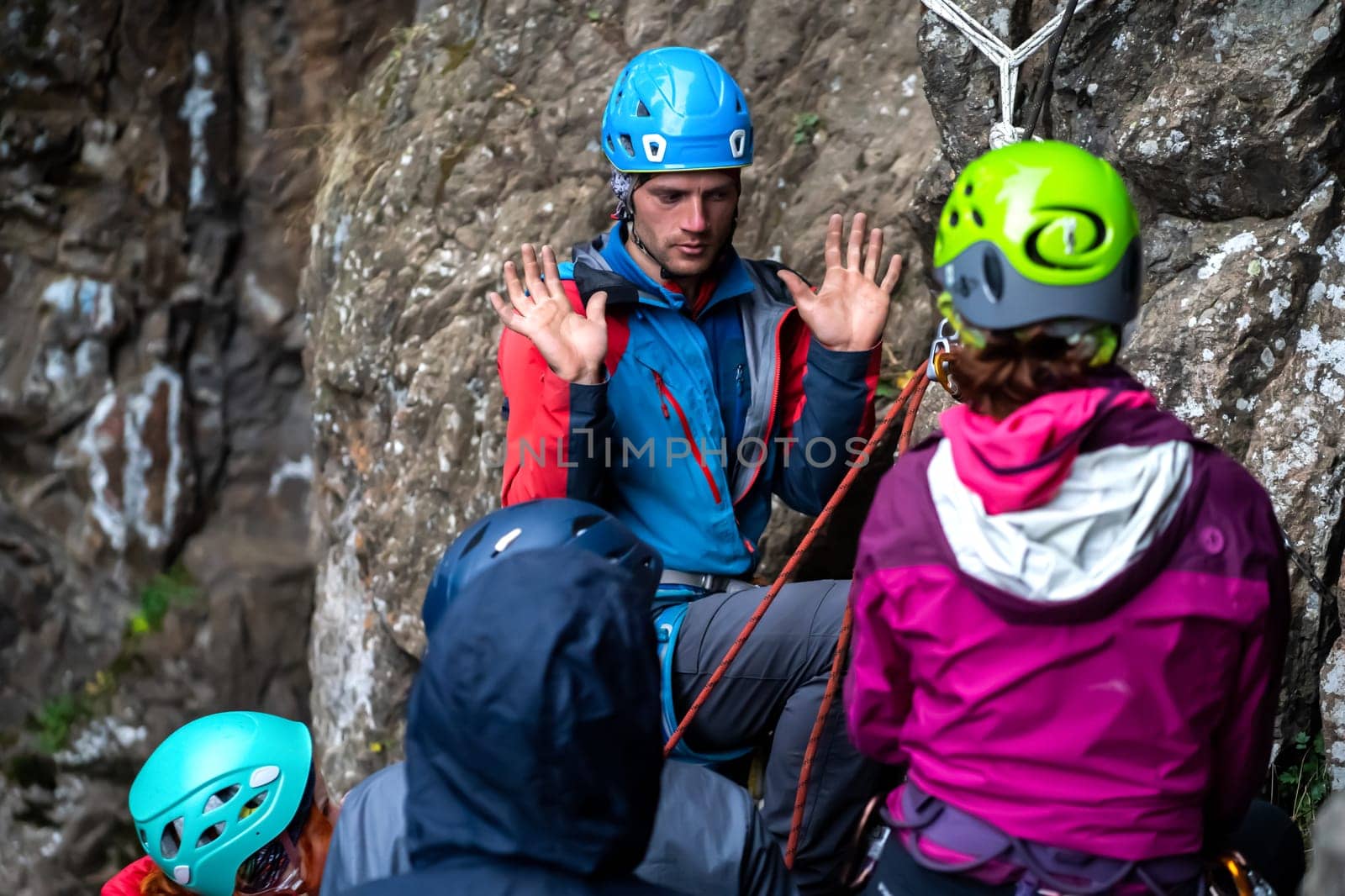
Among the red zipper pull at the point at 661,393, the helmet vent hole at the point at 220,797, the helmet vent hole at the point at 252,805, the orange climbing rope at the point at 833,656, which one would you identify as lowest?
the helmet vent hole at the point at 252,805

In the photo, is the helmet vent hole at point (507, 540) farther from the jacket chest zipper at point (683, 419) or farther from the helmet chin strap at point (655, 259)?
the helmet chin strap at point (655, 259)

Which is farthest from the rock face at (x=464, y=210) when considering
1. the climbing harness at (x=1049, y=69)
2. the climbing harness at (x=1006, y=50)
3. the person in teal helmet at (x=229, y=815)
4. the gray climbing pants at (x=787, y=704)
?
the person in teal helmet at (x=229, y=815)

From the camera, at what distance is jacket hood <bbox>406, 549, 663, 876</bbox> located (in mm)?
1637

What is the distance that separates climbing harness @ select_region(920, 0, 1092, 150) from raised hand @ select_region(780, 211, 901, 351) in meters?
0.54

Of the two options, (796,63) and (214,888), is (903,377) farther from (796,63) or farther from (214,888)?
(214,888)

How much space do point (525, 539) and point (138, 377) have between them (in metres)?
7.23

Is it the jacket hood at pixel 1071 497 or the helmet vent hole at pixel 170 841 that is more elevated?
the jacket hood at pixel 1071 497

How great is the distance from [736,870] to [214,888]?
1458 mm

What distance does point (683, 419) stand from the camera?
3818 millimetres

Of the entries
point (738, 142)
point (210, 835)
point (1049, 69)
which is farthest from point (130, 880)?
point (1049, 69)

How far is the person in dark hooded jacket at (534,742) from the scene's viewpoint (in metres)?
1.64

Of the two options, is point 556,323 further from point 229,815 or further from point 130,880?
point 130,880

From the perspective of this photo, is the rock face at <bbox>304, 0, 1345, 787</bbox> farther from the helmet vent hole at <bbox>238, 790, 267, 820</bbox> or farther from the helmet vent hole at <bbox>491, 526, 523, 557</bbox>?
the helmet vent hole at <bbox>238, 790, 267, 820</bbox>

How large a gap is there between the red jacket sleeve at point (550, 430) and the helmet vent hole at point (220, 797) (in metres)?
1.04
